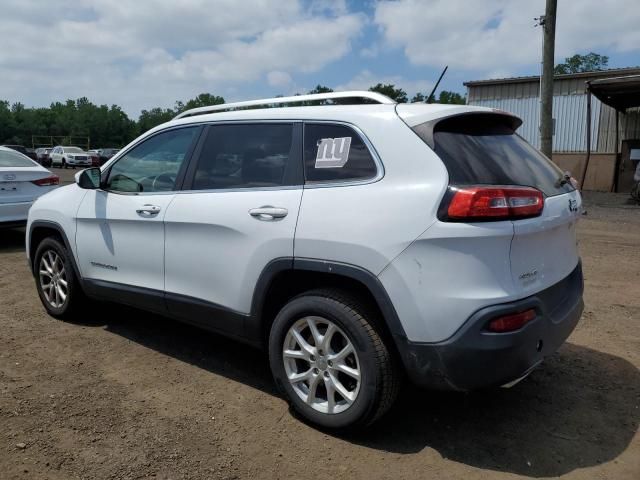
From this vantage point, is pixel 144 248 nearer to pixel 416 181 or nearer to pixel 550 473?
pixel 416 181

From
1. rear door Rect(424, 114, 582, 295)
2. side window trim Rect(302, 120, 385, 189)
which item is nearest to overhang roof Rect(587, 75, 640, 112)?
rear door Rect(424, 114, 582, 295)

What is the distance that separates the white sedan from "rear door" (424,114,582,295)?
7.53 meters

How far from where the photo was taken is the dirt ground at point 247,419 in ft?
9.35

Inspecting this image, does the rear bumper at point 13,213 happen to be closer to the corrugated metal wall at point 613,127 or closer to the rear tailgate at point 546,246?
the rear tailgate at point 546,246

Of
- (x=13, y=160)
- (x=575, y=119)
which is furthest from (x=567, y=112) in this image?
(x=13, y=160)

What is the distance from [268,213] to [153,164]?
1.46 m

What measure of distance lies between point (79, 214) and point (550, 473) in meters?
3.95

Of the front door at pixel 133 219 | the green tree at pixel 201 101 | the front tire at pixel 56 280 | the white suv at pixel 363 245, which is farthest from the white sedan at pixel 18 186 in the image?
the green tree at pixel 201 101

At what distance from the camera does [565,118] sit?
21.2 meters

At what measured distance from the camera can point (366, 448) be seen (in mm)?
3020

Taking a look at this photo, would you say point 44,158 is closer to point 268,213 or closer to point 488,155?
point 268,213

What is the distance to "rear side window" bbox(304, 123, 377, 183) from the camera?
3037 mm

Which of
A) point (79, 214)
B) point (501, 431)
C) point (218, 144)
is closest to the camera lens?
point (501, 431)

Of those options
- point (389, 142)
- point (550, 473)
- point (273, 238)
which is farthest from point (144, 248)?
point (550, 473)
